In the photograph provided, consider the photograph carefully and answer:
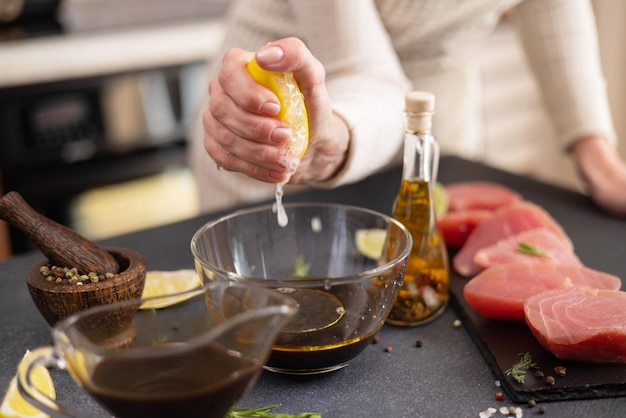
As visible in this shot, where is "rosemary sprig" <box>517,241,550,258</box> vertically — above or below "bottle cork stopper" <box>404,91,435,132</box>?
below

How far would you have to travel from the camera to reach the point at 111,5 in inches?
105

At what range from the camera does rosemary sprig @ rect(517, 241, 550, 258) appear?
3.55 feet

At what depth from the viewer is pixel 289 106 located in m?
0.85

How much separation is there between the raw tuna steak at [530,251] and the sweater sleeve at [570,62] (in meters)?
0.53

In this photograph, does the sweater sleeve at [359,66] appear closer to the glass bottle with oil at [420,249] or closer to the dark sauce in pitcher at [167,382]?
the glass bottle with oil at [420,249]

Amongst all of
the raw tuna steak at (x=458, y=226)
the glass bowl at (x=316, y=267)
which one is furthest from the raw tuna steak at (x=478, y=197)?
the glass bowl at (x=316, y=267)

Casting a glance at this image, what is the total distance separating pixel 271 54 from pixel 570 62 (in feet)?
3.38

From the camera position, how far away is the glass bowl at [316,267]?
83cm

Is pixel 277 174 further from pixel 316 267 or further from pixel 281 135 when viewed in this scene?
pixel 316 267

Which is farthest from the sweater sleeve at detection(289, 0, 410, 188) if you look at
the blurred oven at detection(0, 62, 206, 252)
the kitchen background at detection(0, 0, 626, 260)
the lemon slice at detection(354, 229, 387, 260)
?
the blurred oven at detection(0, 62, 206, 252)

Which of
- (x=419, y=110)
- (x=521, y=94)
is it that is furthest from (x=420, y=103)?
(x=521, y=94)

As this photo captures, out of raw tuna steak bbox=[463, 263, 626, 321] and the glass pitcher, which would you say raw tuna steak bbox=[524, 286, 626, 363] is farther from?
the glass pitcher

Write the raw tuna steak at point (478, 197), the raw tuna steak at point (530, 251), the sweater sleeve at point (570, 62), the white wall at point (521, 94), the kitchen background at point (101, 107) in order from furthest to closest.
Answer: the white wall at point (521, 94) < the kitchen background at point (101, 107) < the sweater sleeve at point (570, 62) < the raw tuna steak at point (478, 197) < the raw tuna steak at point (530, 251)

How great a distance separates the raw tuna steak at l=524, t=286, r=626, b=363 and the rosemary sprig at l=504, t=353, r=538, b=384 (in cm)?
3
